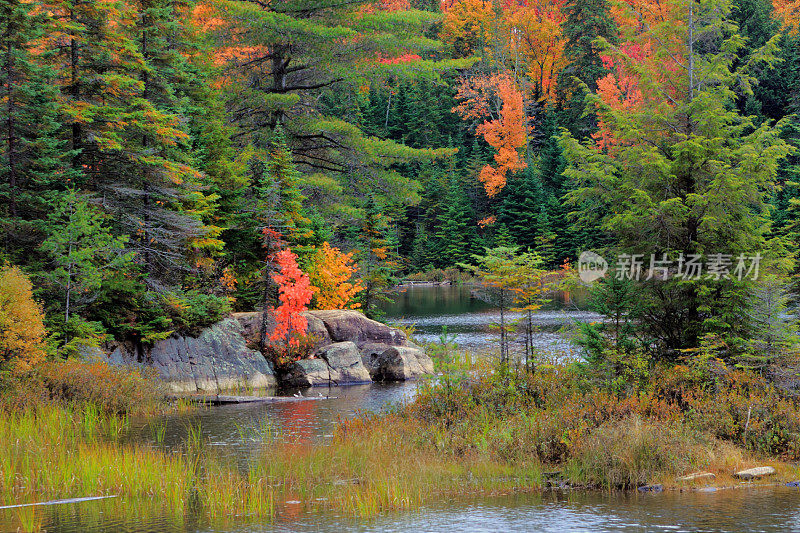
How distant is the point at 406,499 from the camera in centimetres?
928

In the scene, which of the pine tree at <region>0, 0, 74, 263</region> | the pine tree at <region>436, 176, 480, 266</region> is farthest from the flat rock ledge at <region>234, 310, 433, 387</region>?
the pine tree at <region>436, 176, 480, 266</region>

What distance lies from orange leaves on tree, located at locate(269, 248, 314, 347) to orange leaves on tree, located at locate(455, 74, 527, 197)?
4495cm

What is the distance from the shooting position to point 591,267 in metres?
16.4

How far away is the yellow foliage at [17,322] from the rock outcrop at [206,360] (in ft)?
14.7

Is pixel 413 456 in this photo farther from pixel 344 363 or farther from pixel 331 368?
pixel 344 363

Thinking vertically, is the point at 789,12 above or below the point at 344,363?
above

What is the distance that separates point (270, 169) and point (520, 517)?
61.7 feet

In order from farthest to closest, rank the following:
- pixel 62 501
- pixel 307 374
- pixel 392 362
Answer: pixel 392 362 < pixel 307 374 < pixel 62 501

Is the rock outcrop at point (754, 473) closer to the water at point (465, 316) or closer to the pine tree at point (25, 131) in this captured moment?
the water at point (465, 316)

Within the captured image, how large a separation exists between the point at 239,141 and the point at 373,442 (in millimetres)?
21820

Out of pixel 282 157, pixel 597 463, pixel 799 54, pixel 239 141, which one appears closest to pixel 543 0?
pixel 799 54

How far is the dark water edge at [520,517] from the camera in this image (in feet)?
26.6

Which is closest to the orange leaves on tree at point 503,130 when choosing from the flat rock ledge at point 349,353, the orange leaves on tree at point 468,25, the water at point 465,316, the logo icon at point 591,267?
the orange leaves on tree at point 468,25

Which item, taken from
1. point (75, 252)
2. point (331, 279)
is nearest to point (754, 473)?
point (75, 252)
